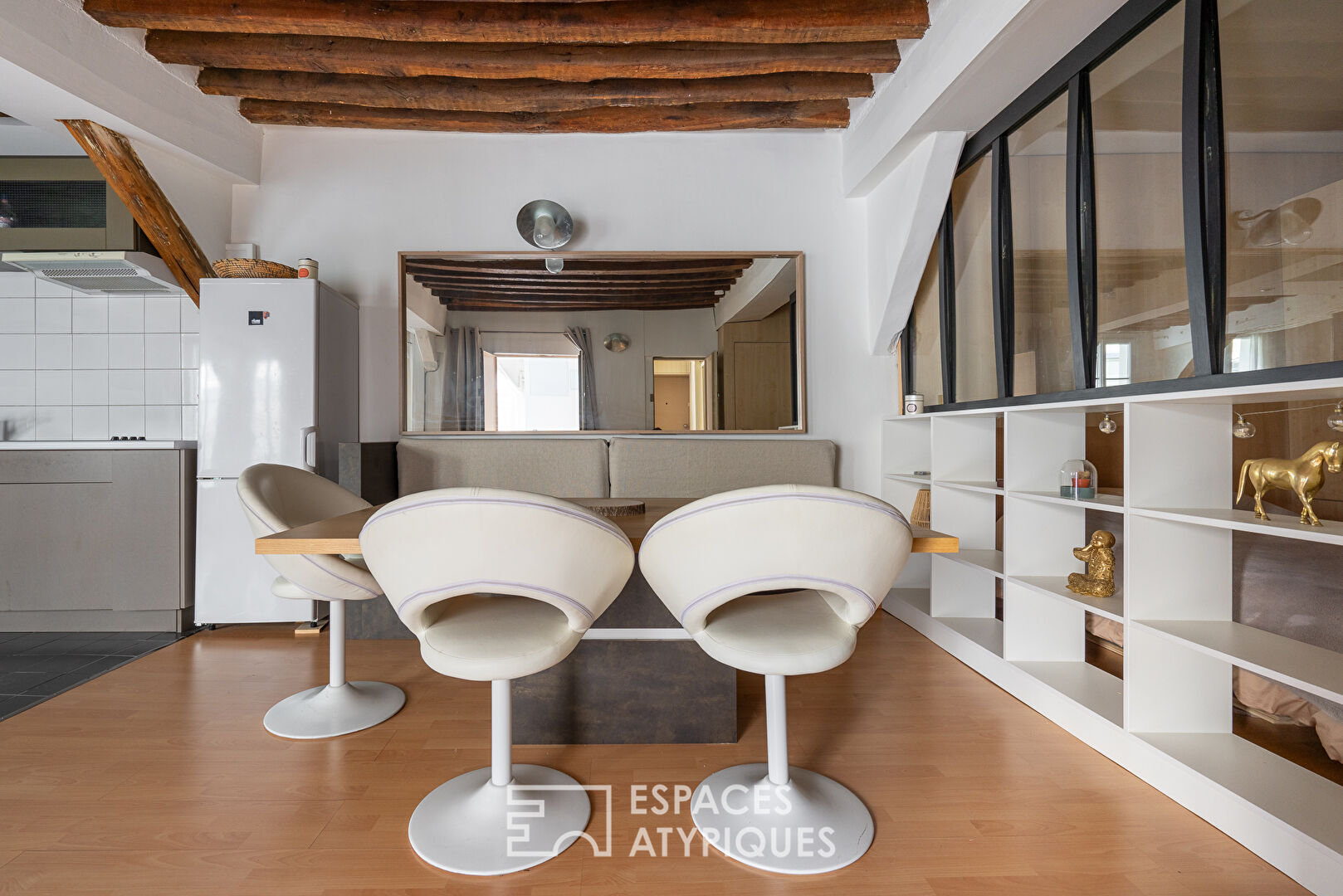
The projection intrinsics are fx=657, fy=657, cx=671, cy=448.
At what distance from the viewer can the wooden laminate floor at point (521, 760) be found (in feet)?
4.48

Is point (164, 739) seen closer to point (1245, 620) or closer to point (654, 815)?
point (654, 815)

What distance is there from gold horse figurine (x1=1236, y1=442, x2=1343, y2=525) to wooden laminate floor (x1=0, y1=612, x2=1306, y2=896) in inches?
30.6

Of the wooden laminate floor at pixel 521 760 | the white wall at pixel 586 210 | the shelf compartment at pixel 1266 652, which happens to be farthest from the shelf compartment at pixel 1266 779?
the white wall at pixel 586 210

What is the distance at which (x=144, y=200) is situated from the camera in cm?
306

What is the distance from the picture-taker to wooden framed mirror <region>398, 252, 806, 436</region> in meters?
3.69

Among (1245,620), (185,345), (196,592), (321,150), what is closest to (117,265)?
(185,345)

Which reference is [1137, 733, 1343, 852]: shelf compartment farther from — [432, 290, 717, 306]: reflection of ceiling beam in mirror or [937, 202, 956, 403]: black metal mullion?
[432, 290, 717, 306]: reflection of ceiling beam in mirror

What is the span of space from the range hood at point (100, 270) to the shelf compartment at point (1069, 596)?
414 centimetres

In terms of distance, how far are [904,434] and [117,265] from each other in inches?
160

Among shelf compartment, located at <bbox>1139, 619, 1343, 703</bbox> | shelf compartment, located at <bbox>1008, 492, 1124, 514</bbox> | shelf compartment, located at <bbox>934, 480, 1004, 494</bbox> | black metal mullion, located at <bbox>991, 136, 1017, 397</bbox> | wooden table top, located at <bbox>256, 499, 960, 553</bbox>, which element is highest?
black metal mullion, located at <bbox>991, 136, 1017, 397</bbox>

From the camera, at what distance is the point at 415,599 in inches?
51.0

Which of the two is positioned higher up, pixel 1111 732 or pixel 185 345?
pixel 185 345

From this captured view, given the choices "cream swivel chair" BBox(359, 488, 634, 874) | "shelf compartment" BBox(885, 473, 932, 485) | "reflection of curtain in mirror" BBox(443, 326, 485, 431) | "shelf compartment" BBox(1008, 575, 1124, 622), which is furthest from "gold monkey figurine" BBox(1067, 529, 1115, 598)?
"reflection of curtain in mirror" BBox(443, 326, 485, 431)

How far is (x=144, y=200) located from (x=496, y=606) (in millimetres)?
2928
